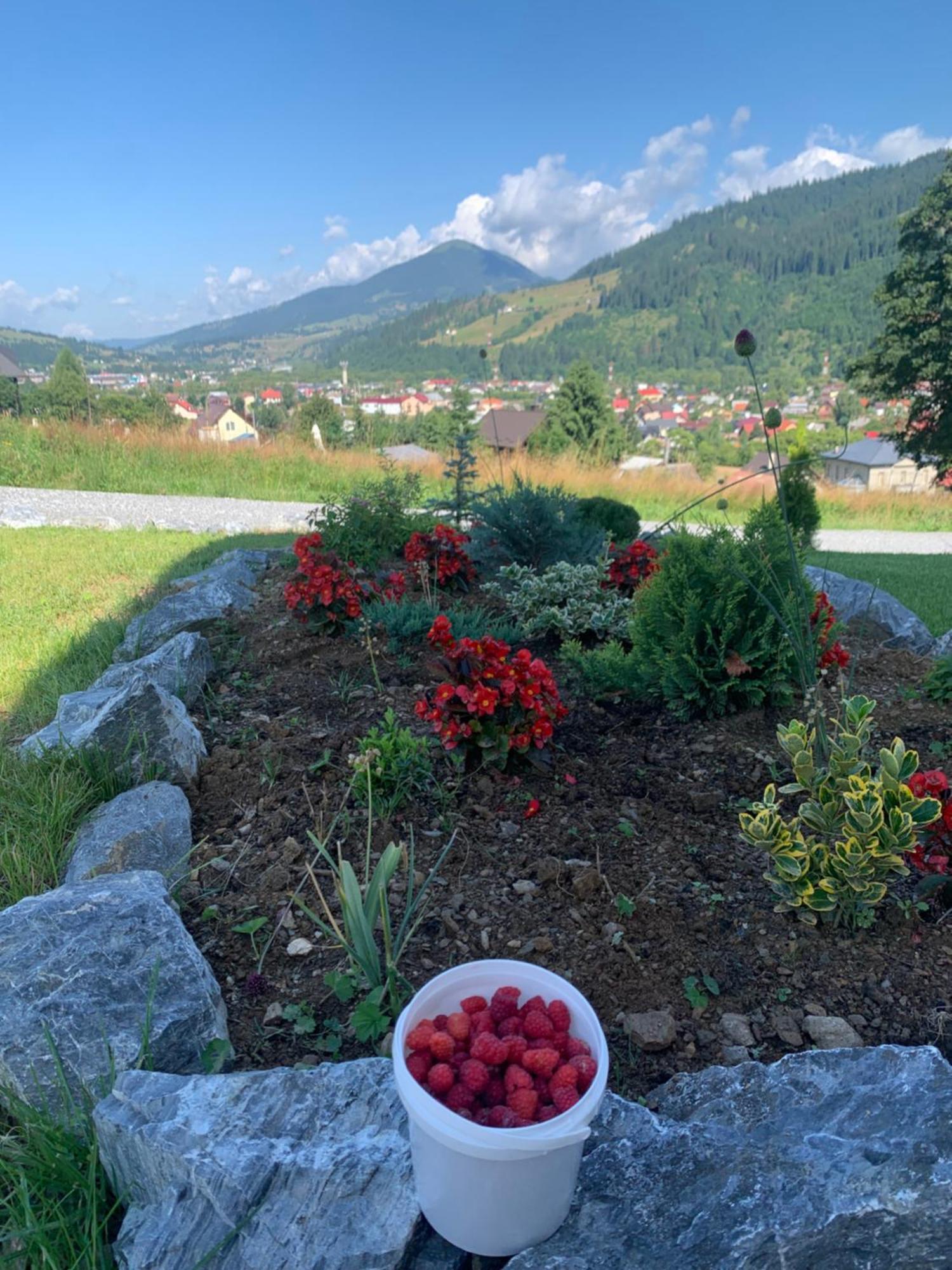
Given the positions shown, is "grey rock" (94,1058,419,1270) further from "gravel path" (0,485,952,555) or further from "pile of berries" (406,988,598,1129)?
"gravel path" (0,485,952,555)

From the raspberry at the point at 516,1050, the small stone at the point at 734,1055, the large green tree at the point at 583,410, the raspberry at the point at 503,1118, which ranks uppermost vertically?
the large green tree at the point at 583,410

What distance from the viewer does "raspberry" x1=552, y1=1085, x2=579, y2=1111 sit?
1.09 metres

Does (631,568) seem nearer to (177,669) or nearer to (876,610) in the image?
(876,610)

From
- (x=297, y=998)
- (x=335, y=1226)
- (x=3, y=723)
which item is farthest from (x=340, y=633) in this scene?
(x=335, y=1226)

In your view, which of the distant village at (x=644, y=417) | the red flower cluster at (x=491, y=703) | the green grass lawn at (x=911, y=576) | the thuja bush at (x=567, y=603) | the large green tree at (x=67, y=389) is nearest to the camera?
the red flower cluster at (x=491, y=703)

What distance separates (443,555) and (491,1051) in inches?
146

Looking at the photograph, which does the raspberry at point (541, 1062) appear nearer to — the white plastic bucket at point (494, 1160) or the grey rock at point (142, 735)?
the white plastic bucket at point (494, 1160)

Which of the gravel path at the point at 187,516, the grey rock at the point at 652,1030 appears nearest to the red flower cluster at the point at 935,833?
the grey rock at the point at 652,1030

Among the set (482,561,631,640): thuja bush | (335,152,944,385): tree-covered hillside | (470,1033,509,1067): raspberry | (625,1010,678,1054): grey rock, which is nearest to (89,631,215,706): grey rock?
(482,561,631,640): thuja bush

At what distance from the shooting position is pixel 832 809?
191 cm

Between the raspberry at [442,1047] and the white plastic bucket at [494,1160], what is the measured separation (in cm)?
5

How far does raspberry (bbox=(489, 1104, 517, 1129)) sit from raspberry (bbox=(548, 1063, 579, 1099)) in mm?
67

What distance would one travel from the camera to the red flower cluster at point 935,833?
6.31 ft

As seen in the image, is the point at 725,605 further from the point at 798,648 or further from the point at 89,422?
the point at 89,422
